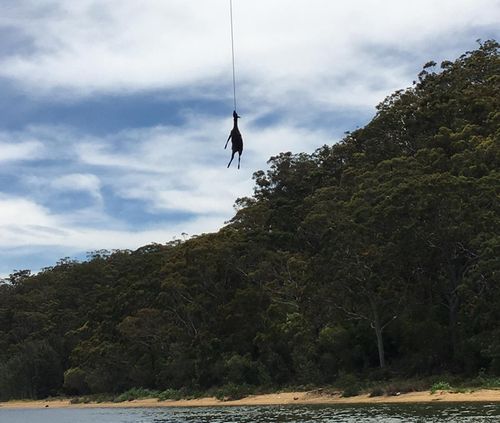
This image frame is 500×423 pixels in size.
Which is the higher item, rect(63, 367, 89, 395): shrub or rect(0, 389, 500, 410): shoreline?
rect(63, 367, 89, 395): shrub

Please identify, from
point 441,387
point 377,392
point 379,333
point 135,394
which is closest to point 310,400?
point 377,392

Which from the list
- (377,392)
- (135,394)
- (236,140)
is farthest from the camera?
(135,394)

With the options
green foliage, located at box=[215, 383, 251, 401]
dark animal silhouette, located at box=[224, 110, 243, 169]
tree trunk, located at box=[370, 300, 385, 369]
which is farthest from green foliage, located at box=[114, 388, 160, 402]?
dark animal silhouette, located at box=[224, 110, 243, 169]

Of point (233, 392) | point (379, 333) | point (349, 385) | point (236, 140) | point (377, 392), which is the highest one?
point (236, 140)

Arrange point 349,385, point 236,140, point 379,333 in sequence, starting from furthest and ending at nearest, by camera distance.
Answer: point 379,333
point 349,385
point 236,140

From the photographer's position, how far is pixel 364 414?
123ft

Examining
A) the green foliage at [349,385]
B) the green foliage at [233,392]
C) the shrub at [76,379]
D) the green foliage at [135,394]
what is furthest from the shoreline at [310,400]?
the shrub at [76,379]

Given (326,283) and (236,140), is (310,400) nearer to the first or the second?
(326,283)

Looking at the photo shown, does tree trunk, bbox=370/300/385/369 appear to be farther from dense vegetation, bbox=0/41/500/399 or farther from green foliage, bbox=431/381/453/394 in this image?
green foliage, bbox=431/381/453/394

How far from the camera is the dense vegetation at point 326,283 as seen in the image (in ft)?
164

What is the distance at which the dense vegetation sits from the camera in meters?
50.1

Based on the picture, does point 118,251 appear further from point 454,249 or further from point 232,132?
point 232,132

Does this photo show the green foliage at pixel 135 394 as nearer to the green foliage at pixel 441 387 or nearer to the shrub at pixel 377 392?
the shrub at pixel 377 392

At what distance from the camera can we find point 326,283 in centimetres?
5638
